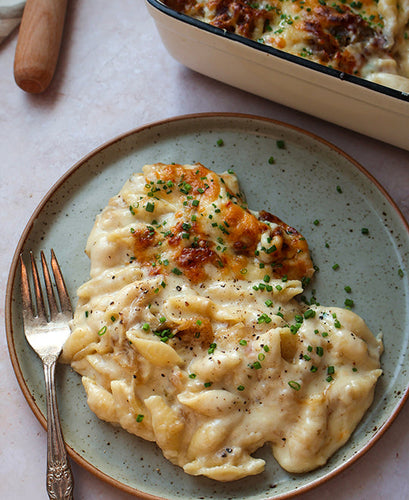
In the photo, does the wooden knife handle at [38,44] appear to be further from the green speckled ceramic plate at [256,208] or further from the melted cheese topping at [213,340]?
the melted cheese topping at [213,340]

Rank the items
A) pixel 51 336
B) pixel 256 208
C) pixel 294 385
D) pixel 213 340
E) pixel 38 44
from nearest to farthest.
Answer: pixel 294 385, pixel 213 340, pixel 51 336, pixel 256 208, pixel 38 44

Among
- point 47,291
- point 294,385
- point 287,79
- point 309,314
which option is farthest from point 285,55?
point 47,291

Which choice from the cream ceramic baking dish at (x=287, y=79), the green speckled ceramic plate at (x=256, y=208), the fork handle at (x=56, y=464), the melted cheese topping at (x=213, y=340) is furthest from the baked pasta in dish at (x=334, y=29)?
the fork handle at (x=56, y=464)

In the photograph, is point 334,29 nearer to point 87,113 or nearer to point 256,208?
point 256,208

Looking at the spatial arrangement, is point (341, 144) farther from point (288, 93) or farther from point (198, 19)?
point (198, 19)

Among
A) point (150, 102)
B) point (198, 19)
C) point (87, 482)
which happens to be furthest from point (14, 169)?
point (87, 482)

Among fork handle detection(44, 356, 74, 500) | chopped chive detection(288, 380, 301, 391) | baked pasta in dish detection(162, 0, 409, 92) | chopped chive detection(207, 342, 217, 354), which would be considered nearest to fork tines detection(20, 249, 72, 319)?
fork handle detection(44, 356, 74, 500)

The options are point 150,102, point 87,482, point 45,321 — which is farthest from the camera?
point 150,102
